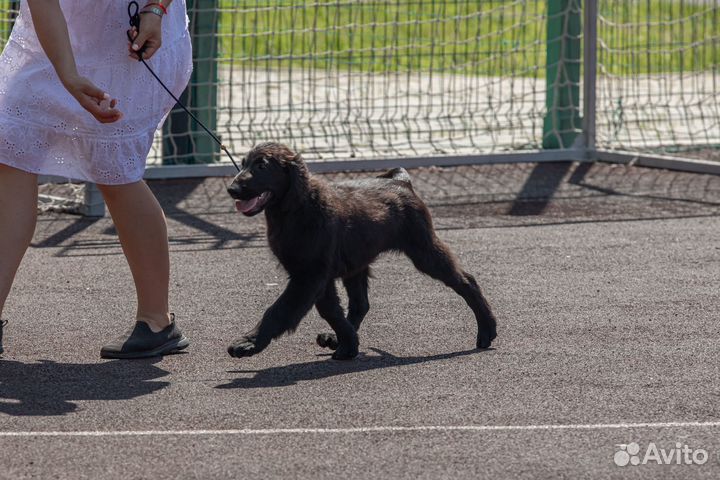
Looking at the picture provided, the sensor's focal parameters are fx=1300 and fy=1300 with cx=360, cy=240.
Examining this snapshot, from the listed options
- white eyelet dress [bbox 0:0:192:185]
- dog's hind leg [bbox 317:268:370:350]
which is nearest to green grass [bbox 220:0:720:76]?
dog's hind leg [bbox 317:268:370:350]

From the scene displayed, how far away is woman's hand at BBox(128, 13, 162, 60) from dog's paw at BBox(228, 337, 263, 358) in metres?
1.11

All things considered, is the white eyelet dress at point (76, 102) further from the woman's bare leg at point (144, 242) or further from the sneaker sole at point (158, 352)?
the sneaker sole at point (158, 352)

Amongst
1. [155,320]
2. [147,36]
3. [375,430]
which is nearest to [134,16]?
[147,36]

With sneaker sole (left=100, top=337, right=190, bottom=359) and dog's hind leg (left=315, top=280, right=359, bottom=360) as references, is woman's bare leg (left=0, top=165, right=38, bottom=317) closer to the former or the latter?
sneaker sole (left=100, top=337, right=190, bottom=359)

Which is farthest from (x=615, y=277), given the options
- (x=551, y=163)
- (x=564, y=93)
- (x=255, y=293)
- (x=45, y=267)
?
(x=564, y=93)

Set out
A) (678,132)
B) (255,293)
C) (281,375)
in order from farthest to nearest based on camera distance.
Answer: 1. (678,132)
2. (255,293)
3. (281,375)

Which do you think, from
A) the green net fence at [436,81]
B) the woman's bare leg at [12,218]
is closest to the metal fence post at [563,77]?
the green net fence at [436,81]

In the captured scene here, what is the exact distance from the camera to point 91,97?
14.9 ft

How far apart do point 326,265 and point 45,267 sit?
243 cm

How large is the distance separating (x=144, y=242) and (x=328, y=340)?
0.83 metres

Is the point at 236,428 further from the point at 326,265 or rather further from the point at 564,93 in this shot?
the point at 564,93

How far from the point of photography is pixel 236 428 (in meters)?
4.12

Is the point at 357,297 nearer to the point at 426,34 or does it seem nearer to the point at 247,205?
the point at 247,205

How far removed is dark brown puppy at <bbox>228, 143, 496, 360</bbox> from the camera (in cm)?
485
